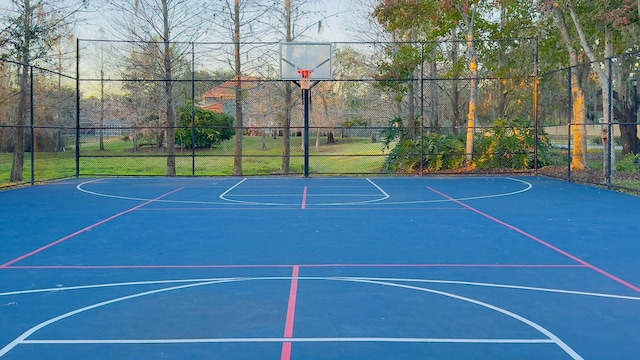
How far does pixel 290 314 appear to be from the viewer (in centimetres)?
447

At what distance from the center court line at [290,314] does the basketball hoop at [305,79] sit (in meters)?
11.4

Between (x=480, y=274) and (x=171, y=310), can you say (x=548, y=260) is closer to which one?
(x=480, y=274)

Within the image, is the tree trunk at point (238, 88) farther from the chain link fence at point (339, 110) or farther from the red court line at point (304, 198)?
the red court line at point (304, 198)

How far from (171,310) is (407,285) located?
198cm

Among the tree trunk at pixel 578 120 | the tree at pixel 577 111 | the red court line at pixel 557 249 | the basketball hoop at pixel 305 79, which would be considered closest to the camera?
the red court line at pixel 557 249

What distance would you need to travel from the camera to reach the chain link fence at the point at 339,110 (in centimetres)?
1772

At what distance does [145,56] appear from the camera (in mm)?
20219

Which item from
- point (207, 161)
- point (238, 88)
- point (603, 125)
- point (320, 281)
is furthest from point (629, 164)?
point (207, 161)

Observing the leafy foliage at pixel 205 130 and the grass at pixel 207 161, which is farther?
the leafy foliage at pixel 205 130

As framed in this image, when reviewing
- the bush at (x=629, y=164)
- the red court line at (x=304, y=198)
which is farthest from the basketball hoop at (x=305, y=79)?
the bush at (x=629, y=164)

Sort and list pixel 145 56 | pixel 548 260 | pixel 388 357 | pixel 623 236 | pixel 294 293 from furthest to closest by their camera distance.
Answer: pixel 145 56, pixel 623 236, pixel 548 260, pixel 294 293, pixel 388 357

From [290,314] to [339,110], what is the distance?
27.6 metres

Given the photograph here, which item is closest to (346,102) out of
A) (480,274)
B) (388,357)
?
(480,274)

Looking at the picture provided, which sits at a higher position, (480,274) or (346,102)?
(346,102)
